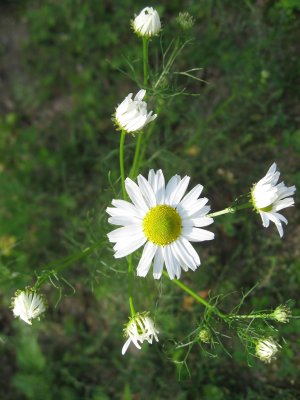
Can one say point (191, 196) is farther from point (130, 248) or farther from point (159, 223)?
point (130, 248)

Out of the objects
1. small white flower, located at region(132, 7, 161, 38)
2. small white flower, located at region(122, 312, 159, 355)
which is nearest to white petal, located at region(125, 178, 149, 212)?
small white flower, located at region(122, 312, 159, 355)

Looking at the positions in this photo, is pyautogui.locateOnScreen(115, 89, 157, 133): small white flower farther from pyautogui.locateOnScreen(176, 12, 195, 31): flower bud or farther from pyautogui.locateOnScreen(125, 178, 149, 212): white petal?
pyautogui.locateOnScreen(176, 12, 195, 31): flower bud

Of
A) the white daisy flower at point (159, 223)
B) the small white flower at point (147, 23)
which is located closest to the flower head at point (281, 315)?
the white daisy flower at point (159, 223)

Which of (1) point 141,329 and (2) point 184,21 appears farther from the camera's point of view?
(2) point 184,21

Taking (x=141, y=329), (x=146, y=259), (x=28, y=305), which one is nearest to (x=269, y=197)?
(x=146, y=259)

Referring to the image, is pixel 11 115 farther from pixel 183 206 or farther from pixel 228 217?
pixel 183 206

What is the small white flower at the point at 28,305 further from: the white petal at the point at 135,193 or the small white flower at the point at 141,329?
the white petal at the point at 135,193

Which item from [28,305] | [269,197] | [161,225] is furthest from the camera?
[161,225]
